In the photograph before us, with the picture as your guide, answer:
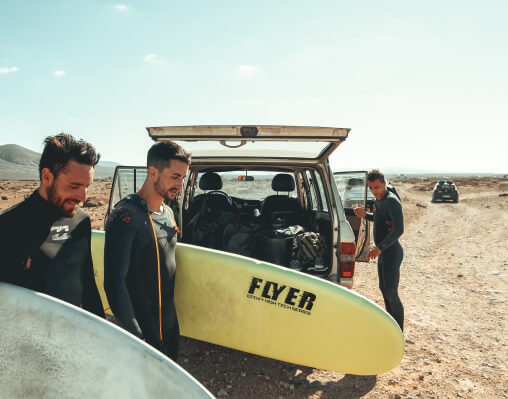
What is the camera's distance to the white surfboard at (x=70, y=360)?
130cm

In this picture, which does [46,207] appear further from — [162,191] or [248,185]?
[248,185]

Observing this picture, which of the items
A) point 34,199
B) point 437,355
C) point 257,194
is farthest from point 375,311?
point 257,194

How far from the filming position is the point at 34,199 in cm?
143

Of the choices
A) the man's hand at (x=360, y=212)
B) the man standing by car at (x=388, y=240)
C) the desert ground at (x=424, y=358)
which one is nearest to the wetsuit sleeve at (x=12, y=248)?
the desert ground at (x=424, y=358)

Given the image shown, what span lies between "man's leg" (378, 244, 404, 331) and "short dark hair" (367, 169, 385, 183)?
27.5 inches

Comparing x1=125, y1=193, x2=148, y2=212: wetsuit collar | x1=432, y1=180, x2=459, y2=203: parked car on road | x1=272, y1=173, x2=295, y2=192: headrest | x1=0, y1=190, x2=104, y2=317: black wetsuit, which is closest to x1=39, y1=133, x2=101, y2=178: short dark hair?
x1=0, y1=190, x2=104, y2=317: black wetsuit

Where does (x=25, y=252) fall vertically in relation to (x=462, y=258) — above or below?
above

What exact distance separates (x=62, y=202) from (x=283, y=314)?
1.77 m

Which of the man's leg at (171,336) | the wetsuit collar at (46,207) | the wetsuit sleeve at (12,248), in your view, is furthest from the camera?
the man's leg at (171,336)

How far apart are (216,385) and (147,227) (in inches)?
66.8

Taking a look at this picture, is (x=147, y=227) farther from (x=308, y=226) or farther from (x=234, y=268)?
(x=308, y=226)

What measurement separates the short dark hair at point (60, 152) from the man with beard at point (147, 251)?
355 millimetres

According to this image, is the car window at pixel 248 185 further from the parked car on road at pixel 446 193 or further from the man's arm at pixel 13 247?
the parked car on road at pixel 446 193

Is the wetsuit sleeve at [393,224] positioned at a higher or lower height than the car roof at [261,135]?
lower
